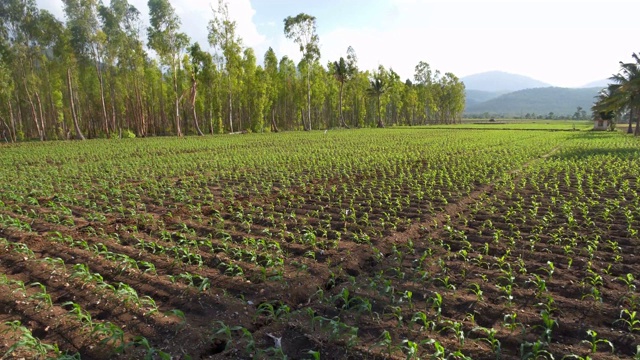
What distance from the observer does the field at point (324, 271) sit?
12.0 ft

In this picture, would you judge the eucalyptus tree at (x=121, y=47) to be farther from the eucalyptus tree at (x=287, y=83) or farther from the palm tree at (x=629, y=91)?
the palm tree at (x=629, y=91)

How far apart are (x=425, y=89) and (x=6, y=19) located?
60.0 m

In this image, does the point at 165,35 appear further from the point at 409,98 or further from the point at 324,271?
the point at 409,98

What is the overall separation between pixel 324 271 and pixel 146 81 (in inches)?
1887

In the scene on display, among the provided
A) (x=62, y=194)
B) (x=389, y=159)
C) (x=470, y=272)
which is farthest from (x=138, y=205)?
(x=389, y=159)

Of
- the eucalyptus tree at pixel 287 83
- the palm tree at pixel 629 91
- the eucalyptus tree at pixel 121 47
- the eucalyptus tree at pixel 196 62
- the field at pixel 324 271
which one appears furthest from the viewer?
the eucalyptus tree at pixel 287 83

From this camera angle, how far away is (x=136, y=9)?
3503 cm

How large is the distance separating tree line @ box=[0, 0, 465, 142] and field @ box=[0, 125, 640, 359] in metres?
25.2

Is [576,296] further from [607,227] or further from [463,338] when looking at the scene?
[607,227]

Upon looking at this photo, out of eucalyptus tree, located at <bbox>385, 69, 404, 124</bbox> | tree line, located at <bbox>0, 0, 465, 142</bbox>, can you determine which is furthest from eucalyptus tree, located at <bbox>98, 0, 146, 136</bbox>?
eucalyptus tree, located at <bbox>385, 69, 404, 124</bbox>

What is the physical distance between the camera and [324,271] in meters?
5.29

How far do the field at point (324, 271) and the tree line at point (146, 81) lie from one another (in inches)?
990

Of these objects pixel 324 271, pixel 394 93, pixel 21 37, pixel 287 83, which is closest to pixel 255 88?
pixel 287 83

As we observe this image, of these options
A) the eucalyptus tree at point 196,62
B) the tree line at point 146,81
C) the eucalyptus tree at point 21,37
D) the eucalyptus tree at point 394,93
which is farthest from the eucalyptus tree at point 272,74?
the eucalyptus tree at point 21,37
